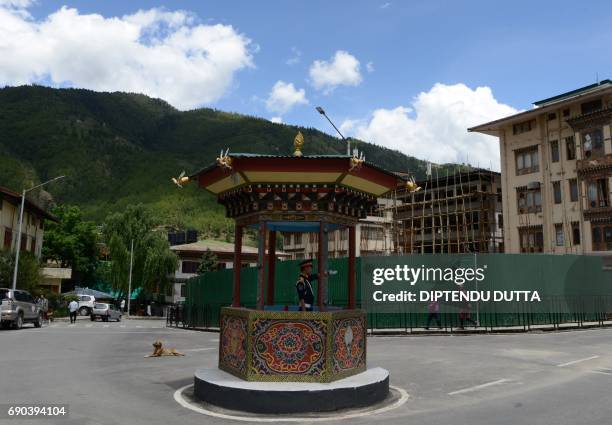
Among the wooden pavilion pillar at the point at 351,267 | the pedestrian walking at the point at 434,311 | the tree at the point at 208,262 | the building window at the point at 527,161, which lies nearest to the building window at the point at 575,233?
the building window at the point at 527,161

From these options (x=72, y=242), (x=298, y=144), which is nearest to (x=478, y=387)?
(x=298, y=144)

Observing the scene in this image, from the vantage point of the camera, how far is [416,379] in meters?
11.3

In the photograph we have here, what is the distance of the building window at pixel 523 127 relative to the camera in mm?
44472

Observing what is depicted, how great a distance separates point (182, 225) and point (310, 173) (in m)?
102

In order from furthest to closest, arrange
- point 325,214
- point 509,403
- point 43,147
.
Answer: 1. point 43,147
2. point 325,214
3. point 509,403

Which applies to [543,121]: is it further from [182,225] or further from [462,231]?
[182,225]

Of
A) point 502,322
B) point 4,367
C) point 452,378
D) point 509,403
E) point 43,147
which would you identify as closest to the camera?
point 509,403

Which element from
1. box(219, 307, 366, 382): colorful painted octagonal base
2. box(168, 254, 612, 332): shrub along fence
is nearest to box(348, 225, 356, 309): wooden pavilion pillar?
box(219, 307, 366, 382): colorful painted octagonal base

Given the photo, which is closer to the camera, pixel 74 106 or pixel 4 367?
pixel 4 367

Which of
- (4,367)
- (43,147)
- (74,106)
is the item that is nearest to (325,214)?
(4,367)

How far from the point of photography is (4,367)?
12367 millimetres

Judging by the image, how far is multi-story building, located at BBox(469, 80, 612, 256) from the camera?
38.1 metres

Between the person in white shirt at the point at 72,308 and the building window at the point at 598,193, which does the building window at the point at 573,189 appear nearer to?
the building window at the point at 598,193

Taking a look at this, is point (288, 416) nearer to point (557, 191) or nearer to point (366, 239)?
point (557, 191)
